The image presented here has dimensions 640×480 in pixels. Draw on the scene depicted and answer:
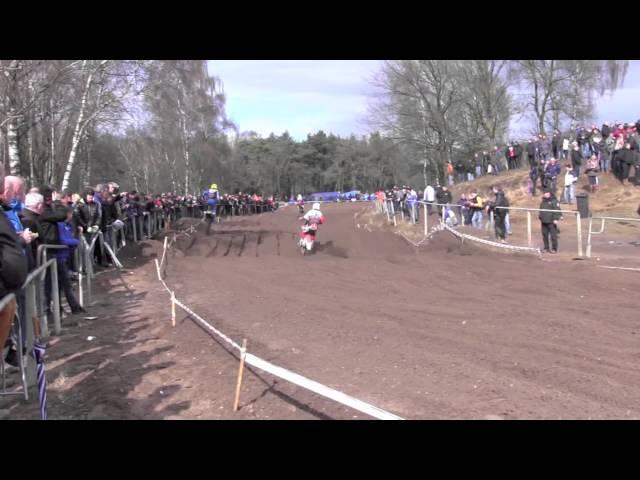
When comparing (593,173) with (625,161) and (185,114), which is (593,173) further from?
(185,114)

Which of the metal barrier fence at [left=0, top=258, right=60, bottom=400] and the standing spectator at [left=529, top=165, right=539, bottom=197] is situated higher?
the standing spectator at [left=529, top=165, right=539, bottom=197]

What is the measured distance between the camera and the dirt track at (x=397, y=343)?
16.7 feet

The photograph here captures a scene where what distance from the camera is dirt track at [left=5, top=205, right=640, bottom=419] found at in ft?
16.7

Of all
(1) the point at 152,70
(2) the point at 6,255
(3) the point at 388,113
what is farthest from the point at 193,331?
(3) the point at 388,113

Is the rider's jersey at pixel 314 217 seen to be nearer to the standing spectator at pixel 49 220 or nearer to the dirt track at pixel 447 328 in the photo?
the dirt track at pixel 447 328

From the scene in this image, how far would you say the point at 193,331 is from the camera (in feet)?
26.2

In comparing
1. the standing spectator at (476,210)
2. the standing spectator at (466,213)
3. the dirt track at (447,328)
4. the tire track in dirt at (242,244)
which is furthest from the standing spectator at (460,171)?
the dirt track at (447,328)

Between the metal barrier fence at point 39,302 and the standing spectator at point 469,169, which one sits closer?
the metal barrier fence at point 39,302

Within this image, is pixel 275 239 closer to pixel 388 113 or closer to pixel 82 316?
pixel 82 316

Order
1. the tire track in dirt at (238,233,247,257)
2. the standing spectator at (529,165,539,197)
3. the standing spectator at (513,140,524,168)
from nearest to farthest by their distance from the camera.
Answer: the tire track in dirt at (238,233,247,257), the standing spectator at (529,165,539,197), the standing spectator at (513,140,524,168)

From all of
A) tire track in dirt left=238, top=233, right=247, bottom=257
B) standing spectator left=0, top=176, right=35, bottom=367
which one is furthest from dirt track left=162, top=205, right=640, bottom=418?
tire track in dirt left=238, top=233, right=247, bottom=257

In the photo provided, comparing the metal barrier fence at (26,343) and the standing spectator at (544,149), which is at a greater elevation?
the standing spectator at (544,149)

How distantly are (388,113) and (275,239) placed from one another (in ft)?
98.7

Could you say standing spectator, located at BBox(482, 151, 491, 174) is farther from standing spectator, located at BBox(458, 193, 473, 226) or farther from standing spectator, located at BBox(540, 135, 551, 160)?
standing spectator, located at BBox(458, 193, 473, 226)
